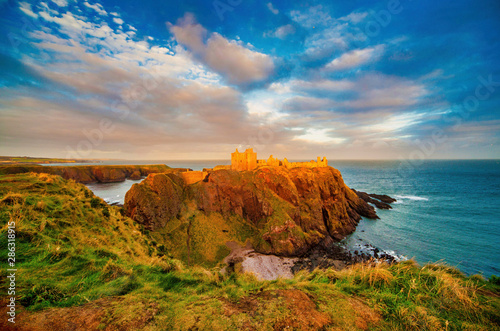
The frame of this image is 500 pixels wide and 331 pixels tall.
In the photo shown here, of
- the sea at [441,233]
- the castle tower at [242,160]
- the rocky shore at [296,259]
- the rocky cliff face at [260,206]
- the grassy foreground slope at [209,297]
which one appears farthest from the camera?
the castle tower at [242,160]

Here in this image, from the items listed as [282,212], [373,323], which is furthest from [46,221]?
[282,212]

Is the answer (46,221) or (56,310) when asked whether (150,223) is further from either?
(56,310)

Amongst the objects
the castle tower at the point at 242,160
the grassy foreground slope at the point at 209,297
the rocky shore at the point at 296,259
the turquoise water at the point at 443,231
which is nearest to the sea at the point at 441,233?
the turquoise water at the point at 443,231

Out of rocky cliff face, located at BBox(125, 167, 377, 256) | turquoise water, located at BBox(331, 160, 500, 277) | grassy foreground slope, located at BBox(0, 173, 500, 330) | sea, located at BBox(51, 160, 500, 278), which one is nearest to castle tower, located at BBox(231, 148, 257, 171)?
rocky cliff face, located at BBox(125, 167, 377, 256)

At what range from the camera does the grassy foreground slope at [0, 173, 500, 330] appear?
391 centimetres

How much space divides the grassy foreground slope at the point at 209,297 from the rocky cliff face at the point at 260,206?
34624 mm

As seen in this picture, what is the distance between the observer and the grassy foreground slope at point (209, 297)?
3914 mm

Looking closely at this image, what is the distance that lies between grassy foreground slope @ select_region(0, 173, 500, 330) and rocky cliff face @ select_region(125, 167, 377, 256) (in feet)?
114

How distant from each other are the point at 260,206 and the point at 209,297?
1641 inches

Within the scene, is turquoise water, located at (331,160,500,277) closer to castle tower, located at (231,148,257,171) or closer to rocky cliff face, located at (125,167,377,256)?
rocky cliff face, located at (125,167,377,256)

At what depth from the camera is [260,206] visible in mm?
46219

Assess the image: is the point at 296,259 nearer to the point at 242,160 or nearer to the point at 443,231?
the point at 242,160

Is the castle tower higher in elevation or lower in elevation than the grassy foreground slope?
higher

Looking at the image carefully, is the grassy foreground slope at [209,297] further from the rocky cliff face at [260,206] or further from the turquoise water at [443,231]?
the rocky cliff face at [260,206]
